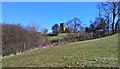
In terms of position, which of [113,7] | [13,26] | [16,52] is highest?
[113,7]

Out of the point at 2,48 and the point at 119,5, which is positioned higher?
the point at 119,5

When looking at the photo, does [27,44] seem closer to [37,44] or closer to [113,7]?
[37,44]

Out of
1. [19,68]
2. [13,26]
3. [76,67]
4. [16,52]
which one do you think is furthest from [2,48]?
[76,67]

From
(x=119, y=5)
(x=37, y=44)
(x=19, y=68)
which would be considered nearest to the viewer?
(x=19, y=68)

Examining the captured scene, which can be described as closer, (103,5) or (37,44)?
(37,44)

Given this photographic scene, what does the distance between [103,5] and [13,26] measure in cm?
2923

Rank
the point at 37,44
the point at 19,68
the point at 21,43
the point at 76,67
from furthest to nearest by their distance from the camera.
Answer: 1. the point at 37,44
2. the point at 21,43
3. the point at 19,68
4. the point at 76,67

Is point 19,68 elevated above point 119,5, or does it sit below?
below

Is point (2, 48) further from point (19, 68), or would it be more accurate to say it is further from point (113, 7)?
point (113, 7)

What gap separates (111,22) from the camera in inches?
2014

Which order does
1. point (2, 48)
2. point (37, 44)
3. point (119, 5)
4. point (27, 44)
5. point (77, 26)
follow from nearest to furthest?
point (2, 48) → point (27, 44) → point (37, 44) → point (119, 5) → point (77, 26)

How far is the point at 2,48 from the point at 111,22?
112 ft

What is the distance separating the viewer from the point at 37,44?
29.0 metres

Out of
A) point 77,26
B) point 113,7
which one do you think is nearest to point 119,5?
point 113,7
